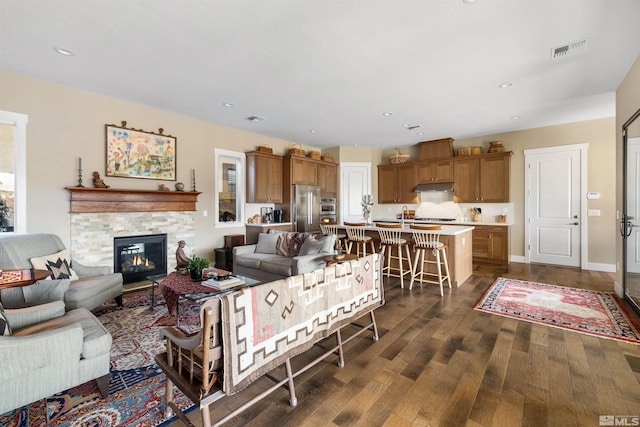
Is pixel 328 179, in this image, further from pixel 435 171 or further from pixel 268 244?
pixel 268 244

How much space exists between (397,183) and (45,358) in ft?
24.0

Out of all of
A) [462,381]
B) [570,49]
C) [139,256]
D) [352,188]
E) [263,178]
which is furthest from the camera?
[352,188]

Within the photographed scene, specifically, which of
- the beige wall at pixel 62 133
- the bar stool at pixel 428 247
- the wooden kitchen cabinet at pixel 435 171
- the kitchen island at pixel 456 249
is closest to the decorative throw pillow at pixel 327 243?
the kitchen island at pixel 456 249

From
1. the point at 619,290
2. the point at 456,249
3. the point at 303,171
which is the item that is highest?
the point at 303,171

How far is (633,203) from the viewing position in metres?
3.45

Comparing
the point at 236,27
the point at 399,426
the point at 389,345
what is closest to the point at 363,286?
the point at 389,345

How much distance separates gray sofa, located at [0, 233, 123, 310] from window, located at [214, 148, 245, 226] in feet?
8.14

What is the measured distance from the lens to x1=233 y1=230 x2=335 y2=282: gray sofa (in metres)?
4.11

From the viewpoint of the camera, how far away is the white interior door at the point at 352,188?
7.91m

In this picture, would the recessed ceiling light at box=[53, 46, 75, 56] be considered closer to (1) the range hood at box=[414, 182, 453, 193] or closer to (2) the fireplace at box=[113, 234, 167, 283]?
(2) the fireplace at box=[113, 234, 167, 283]

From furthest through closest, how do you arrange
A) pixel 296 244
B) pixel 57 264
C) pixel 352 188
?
pixel 352 188, pixel 296 244, pixel 57 264

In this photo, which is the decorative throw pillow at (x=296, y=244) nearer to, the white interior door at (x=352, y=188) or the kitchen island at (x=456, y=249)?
the kitchen island at (x=456, y=249)

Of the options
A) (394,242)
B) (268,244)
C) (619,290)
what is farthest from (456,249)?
(268,244)

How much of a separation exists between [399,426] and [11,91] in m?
5.52
